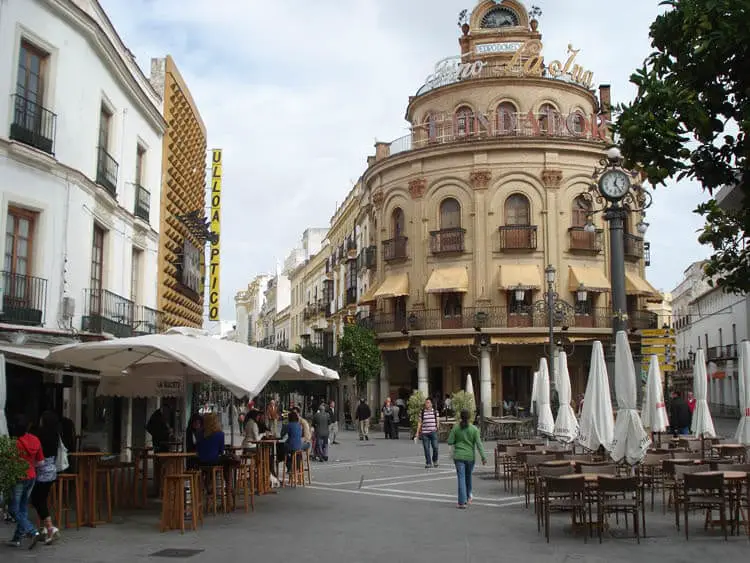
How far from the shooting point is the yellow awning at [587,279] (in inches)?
1481

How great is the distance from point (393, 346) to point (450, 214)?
691 centimetres

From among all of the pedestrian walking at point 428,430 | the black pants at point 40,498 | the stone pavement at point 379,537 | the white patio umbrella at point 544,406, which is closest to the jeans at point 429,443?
the pedestrian walking at point 428,430

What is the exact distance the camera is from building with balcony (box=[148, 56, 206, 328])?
25.3 metres

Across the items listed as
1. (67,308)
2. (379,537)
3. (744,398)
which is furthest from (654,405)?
(67,308)

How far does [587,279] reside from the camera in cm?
3803

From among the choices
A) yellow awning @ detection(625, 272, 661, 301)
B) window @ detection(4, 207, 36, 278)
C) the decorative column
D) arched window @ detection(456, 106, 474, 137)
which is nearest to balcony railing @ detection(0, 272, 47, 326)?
window @ detection(4, 207, 36, 278)

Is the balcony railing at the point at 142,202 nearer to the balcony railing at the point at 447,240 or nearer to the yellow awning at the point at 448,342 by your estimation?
the yellow awning at the point at 448,342

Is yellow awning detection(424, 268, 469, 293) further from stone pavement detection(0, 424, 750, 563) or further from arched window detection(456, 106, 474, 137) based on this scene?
stone pavement detection(0, 424, 750, 563)

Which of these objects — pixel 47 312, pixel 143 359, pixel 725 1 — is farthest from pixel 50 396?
pixel 725 1

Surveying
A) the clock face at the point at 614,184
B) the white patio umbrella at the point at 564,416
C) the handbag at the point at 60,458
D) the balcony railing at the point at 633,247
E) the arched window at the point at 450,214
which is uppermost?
the arched window at the point at 450,214

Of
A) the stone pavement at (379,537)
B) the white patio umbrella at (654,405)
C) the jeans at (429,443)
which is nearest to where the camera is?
the stone pavement at (379,537)

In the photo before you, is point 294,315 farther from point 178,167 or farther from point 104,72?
point 104,72

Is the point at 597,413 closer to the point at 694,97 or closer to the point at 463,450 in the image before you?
the point at 463,450

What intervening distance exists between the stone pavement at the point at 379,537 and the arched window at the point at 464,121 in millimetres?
26917
